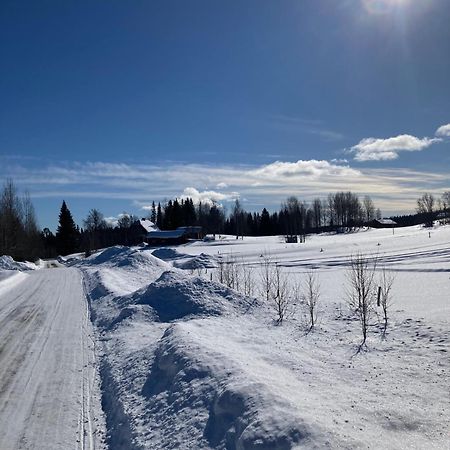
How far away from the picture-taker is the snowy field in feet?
16.8

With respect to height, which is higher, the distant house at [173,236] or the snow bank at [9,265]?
the distant house at [173,236]

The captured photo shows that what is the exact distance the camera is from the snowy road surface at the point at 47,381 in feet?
19.9

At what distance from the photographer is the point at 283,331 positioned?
1073 cm

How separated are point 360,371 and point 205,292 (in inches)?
288

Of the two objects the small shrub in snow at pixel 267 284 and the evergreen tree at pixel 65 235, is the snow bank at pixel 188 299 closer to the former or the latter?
the small shrub in snow at pixel 267 284

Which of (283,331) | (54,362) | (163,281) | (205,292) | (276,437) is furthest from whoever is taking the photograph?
(163,281)

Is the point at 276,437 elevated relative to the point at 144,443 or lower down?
elevated

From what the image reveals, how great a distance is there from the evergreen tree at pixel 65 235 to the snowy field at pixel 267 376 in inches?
3055

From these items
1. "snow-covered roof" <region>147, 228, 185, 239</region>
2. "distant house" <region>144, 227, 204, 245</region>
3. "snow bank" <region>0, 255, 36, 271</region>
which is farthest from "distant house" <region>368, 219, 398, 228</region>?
"snow bank" <region>0, 255, 36, 271</region>

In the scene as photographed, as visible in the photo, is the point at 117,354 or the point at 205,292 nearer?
the point at 117,354

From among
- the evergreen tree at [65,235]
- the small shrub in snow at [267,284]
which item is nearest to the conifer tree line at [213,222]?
the evergreen tree at [65,235]

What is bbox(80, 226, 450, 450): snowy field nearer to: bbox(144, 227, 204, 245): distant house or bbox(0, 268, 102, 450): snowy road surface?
bbox(0, 268, 102, 450): snowy road surface

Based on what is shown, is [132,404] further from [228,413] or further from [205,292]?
[205,292]

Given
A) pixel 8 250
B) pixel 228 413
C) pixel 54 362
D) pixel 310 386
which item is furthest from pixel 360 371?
pixel 8 250
